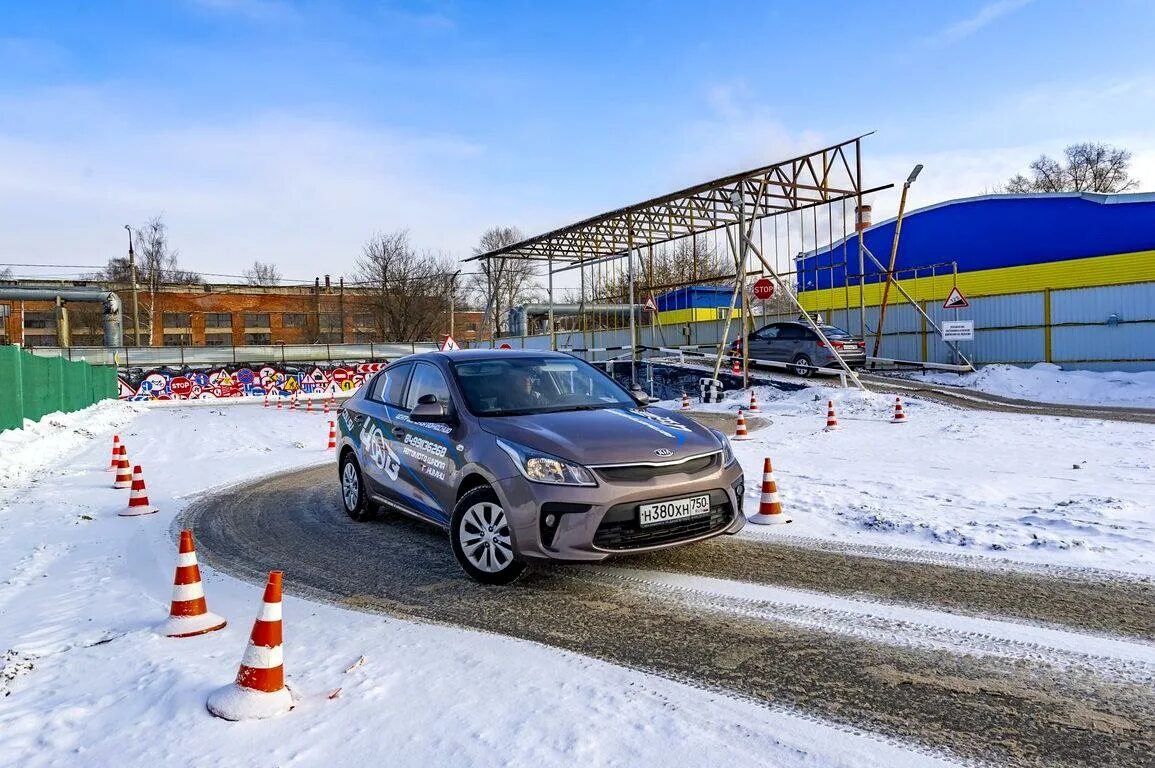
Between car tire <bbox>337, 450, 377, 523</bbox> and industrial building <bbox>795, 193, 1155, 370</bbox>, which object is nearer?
car tire <bbox>337, 450, 377, 523</bbox>

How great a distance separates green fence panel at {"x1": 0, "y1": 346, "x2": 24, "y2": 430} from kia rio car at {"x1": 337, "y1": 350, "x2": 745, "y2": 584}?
12324 mm

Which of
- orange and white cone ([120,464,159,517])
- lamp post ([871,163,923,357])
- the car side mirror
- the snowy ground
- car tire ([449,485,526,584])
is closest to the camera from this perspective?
the snowy ground

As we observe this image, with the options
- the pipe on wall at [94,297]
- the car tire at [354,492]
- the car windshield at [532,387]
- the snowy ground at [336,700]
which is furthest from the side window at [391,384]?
the pipe on wall at [94,297]

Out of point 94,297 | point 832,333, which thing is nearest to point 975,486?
point 832,333

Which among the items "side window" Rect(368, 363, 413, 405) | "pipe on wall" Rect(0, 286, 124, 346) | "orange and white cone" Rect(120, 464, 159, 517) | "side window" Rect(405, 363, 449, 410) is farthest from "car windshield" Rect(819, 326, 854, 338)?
"pipe on wall" Rect(0, 286, 124, 346)

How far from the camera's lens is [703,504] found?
5.01 metres

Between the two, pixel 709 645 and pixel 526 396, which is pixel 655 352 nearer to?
pixel 526 396

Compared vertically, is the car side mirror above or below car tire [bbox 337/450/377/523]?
above

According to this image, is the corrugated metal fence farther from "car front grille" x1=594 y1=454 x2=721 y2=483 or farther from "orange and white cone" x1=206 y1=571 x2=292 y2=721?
"car front grille" x1=594 y1=454 x2=721 y2=483

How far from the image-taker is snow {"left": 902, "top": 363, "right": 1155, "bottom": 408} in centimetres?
1834

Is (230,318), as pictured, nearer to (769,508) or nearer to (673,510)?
(769,508)

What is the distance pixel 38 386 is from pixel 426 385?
1672 cm

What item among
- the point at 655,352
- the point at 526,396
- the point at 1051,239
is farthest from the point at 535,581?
the point at 1051,239

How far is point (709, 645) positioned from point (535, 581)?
1.56 m
